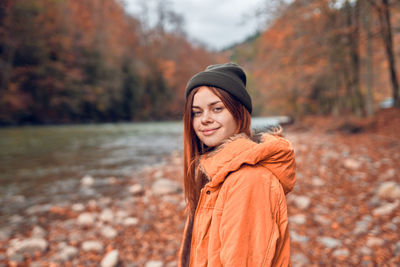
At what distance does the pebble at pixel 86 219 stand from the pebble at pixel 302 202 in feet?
10.7

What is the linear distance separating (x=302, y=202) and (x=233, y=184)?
332 cm

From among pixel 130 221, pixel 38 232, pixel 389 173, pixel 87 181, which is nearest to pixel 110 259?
pixel 130 221

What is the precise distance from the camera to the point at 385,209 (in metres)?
3.22

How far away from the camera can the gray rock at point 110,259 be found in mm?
2621

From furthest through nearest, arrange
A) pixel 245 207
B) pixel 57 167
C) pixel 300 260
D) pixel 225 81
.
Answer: pixel 57 167, pixel 300 260, pixel 225 81, pixel 245 207

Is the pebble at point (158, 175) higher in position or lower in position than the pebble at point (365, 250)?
lower

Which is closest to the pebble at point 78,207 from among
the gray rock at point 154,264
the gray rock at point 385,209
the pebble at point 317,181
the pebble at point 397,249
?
the gray rock at point 154,264

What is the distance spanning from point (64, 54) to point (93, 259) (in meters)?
24.2

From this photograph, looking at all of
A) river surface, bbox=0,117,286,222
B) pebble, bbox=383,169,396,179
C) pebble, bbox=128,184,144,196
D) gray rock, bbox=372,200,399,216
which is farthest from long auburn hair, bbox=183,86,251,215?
pebble, bbox=383,169,396,179

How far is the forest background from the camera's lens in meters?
7.25

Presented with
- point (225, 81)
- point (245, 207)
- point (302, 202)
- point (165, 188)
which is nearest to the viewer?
point (245, 207)

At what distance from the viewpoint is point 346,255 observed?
2551 mm

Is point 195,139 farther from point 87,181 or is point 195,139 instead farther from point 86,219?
point 87,181

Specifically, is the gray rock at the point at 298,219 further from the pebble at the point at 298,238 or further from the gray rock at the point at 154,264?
the gray rock at the point at 154,264
